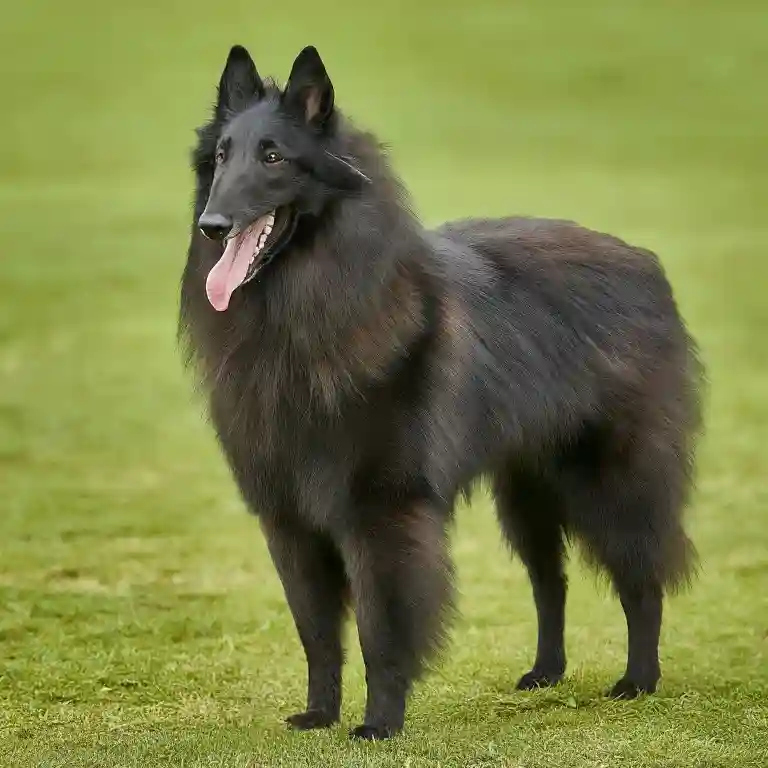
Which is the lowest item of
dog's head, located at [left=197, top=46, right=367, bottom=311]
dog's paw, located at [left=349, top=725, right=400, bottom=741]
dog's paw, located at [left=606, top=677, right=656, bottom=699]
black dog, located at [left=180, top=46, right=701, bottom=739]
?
dog's paw, located at [left=349, top=725, right=400, bottom=741]

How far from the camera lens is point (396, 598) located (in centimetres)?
518

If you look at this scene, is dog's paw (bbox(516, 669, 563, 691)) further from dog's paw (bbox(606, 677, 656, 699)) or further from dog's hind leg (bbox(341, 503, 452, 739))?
dog's hind leg (bbox(341, 503, 452, 739))

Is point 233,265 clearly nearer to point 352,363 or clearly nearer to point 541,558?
point 352,363

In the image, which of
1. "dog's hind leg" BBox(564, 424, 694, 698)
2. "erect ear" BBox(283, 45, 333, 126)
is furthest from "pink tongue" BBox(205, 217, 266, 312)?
"dog's hind leg" BBox(564, 424, 694, 698)

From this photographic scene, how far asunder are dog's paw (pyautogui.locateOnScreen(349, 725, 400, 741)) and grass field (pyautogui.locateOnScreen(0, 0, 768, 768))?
56 millimetres

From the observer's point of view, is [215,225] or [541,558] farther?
[541,558]

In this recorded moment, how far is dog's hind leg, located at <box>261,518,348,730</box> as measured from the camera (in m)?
5.36

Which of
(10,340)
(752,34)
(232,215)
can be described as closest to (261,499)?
(232,215)

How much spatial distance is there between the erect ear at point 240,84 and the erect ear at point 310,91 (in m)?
0.16

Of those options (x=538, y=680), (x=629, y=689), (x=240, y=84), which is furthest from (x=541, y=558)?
(x=240, y=84)

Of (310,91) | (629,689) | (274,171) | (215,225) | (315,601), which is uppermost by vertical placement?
(310,91)

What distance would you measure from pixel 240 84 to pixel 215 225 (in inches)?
25.8

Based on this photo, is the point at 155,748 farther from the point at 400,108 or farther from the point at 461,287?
the point at 400,108

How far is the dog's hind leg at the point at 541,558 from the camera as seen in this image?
6.36 m
